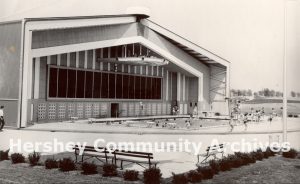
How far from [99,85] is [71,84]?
9.81ft

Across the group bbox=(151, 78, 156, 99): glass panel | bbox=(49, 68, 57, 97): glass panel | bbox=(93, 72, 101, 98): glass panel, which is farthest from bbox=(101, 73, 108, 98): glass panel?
bbox=(151, 78, 156, 99): glass panel

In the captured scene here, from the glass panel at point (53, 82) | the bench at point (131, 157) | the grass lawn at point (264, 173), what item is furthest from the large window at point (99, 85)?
the grass lawn at point (264, 173)

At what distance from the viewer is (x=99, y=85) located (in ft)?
90.4

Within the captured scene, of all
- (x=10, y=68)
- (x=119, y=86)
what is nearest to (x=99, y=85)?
(x=119, y=86)

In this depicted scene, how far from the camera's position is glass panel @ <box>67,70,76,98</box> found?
81.6 ft

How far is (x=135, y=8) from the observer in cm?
2591

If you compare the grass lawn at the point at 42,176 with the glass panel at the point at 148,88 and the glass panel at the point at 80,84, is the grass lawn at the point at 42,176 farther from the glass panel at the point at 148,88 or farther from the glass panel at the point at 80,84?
the glass panel at the point at 148,88

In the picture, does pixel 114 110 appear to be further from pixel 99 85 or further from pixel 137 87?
pixel 137 87

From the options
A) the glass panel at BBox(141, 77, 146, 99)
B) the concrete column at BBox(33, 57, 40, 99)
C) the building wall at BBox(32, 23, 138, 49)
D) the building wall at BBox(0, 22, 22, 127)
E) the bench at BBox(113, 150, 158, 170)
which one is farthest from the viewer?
the glass panel at BBox(141, 77, 146, 99)

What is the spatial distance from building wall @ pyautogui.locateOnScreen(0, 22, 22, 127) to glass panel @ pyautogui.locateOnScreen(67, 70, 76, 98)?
586cm

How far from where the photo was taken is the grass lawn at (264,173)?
30.8ft

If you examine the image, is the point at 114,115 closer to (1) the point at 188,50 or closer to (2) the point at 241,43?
(1) the point at 188,50

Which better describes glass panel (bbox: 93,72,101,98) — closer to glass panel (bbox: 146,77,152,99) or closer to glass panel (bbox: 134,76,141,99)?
glass panel (bbox: 134,76,141,99)

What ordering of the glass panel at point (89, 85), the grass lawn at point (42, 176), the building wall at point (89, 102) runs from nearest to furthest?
the grass lawn at point (42, 176) < the building wall at point (89, 102) < the glass panel at point (89, 85)
